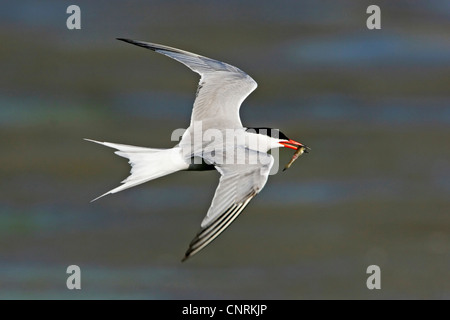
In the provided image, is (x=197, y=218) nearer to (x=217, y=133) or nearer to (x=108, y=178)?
(x=108, y=178)

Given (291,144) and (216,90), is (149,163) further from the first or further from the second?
(291,144)

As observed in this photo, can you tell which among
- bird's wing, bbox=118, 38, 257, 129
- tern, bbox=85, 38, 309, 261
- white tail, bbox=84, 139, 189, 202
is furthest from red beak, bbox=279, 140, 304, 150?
white tail, bbox=84, 139, 189, 202

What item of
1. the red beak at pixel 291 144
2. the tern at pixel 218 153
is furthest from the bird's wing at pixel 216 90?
the red beak at pixel 291 144

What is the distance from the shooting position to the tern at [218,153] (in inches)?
162

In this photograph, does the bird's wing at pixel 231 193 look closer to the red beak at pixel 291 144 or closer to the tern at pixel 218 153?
the tern at pixel 218 153

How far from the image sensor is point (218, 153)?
4605 mm

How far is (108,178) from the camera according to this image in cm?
789

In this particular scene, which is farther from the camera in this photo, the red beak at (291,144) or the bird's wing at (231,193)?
the red beak at (291,144)

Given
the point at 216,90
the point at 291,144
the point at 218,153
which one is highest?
the point at 216,90

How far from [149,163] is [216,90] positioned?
87 cm

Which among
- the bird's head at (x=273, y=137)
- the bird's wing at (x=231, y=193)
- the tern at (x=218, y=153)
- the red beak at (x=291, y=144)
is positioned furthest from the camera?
the red beak at (x=291, y=144)

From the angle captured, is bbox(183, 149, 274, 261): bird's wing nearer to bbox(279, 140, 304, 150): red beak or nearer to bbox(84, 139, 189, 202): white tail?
bbox(84, 139, 189, 202): white tail

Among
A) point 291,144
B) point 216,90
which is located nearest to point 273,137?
point 291,144

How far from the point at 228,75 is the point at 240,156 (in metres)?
1.16
